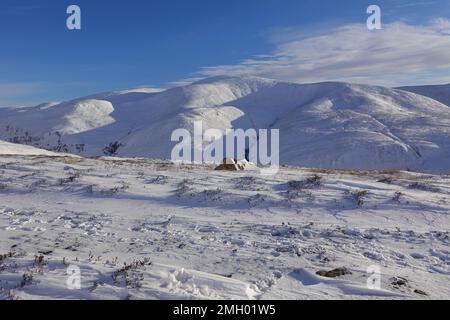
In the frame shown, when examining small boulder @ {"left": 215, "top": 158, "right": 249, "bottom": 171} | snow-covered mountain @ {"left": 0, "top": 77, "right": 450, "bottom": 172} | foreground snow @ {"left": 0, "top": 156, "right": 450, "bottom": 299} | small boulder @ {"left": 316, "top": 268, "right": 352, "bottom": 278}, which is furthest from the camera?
snow-covered mountain @ {"left": 0, "top": 77, "right": 450, "bottom": 172}

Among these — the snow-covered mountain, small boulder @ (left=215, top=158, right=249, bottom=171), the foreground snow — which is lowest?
the foreground snow

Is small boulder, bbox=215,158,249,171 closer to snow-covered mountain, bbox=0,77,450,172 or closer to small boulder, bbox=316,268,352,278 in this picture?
small boulder, bbox=316,268,352,278

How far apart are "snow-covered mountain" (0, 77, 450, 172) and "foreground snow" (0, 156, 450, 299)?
73974mm

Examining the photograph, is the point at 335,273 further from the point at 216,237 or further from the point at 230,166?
the point at 230,166

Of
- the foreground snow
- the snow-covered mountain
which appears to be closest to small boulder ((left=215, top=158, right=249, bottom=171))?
the foreground snow

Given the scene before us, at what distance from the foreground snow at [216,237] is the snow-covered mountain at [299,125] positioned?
73974 millimetres

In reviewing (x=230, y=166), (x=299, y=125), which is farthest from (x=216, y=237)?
(x=299, y=125)

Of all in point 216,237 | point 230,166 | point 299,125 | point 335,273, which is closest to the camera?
point 335,273

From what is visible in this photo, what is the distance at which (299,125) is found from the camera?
5359 inches

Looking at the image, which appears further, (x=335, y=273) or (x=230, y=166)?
(x=230, y=166)

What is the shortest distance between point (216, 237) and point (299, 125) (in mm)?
128674

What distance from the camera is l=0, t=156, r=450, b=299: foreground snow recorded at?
280 inches
